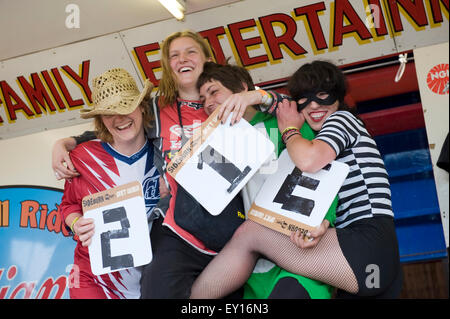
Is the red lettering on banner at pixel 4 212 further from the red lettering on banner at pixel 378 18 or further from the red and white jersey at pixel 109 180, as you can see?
the red lettering on banner at pixel 378 18

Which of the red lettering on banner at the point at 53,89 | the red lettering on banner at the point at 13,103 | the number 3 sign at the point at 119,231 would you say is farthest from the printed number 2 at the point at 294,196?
the red lettering on banner at the point at 13,103

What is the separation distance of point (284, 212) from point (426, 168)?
7.18ft

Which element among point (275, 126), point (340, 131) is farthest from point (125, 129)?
point (340, 131)

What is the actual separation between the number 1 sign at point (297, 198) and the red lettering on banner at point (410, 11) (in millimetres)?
1694

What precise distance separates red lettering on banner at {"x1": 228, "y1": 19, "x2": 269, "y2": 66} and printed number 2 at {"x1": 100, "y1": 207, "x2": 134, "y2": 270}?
1663 millimetres

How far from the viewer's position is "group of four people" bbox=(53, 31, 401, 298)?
188 centimetres

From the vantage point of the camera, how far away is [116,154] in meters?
2.54

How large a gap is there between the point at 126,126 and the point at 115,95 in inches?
6.6

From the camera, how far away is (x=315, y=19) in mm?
3258

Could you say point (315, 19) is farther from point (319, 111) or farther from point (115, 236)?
point (115, 236)

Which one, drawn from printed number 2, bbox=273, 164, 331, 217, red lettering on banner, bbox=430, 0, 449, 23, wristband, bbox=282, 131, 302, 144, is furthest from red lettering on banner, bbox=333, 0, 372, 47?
printed number 2, bbox=273, 164, 331, 217

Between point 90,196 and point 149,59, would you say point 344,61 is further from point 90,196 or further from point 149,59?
point 90,196

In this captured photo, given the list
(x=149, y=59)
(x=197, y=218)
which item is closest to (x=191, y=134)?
(x=197, y=218)

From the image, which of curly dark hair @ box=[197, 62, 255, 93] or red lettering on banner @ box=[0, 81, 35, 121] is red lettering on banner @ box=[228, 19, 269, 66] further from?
red lettering on banner @ box=[0, 81, 35, 121]
